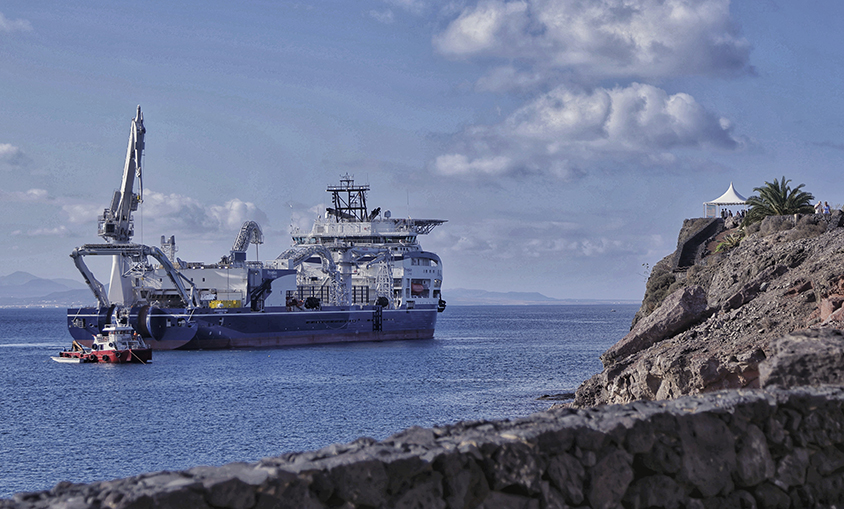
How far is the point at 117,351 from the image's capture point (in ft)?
164

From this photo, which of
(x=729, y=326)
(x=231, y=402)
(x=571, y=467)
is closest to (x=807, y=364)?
(x=571, y=467)

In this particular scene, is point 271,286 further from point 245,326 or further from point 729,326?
point 729,326

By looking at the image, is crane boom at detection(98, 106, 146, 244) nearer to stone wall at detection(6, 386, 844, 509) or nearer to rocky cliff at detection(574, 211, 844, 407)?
rocky cliff at detection(574, 211, 844, 407)

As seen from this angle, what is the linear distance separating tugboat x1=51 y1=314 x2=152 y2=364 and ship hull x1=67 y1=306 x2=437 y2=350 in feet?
23.7

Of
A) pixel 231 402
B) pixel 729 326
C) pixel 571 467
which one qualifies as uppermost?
pixel 729 326

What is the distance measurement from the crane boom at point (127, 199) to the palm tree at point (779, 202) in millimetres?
45174

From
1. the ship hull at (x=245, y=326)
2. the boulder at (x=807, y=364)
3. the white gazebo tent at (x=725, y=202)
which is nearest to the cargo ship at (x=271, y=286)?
the ship hull at (x=245, y=326)

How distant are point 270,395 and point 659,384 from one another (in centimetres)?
2316

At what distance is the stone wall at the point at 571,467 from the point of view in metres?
4.31

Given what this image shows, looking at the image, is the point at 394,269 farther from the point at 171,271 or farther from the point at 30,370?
the point at 30,370

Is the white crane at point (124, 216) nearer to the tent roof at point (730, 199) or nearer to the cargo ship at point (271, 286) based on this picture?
the cargo ship at point (271, 286)

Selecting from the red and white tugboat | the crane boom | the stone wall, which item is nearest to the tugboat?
the red and white tugboat

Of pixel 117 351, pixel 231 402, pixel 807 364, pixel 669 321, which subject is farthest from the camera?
pixel 117 351

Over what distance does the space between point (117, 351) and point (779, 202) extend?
37597mm
